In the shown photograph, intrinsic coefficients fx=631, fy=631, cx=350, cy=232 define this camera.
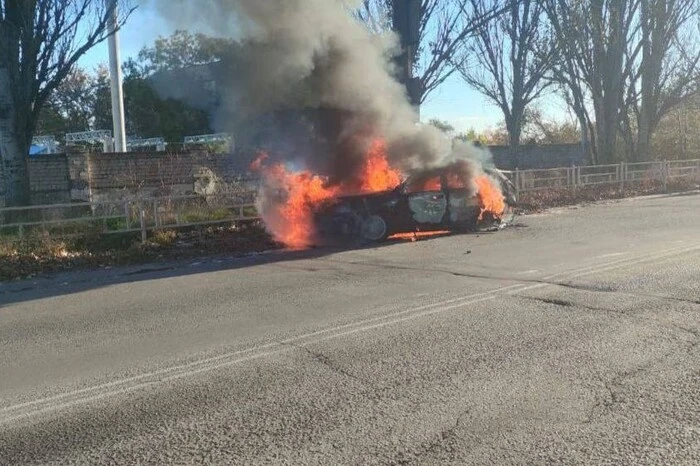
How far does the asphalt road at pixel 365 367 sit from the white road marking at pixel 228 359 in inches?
0.9

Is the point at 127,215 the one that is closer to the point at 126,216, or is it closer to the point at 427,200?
the point at 126,216

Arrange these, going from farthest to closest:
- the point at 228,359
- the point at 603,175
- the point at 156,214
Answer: the point at 603,175
the point at 156,214
the point at 228,359

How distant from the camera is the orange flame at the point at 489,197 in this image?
13.4 metres

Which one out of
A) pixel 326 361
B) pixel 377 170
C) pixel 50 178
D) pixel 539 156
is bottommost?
pixel 326 361

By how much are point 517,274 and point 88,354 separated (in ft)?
16.7

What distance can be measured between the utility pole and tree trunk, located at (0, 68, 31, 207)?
27.4ft

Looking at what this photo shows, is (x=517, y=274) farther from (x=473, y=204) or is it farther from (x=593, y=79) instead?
(x=593, y=79)

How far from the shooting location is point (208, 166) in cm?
1680

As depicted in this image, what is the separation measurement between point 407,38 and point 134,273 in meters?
8.80

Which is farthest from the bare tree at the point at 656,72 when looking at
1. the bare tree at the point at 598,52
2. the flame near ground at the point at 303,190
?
the flame near ground at the point at 303,190

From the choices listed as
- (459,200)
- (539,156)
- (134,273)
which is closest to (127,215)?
(134,273)

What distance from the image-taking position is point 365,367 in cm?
451

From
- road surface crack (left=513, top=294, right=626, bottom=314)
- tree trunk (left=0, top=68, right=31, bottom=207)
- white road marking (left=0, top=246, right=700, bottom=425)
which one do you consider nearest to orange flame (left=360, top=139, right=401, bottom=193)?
white road marking (left=0, top=246, right=700, bottom=425)

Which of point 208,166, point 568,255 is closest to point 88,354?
point 568,255
